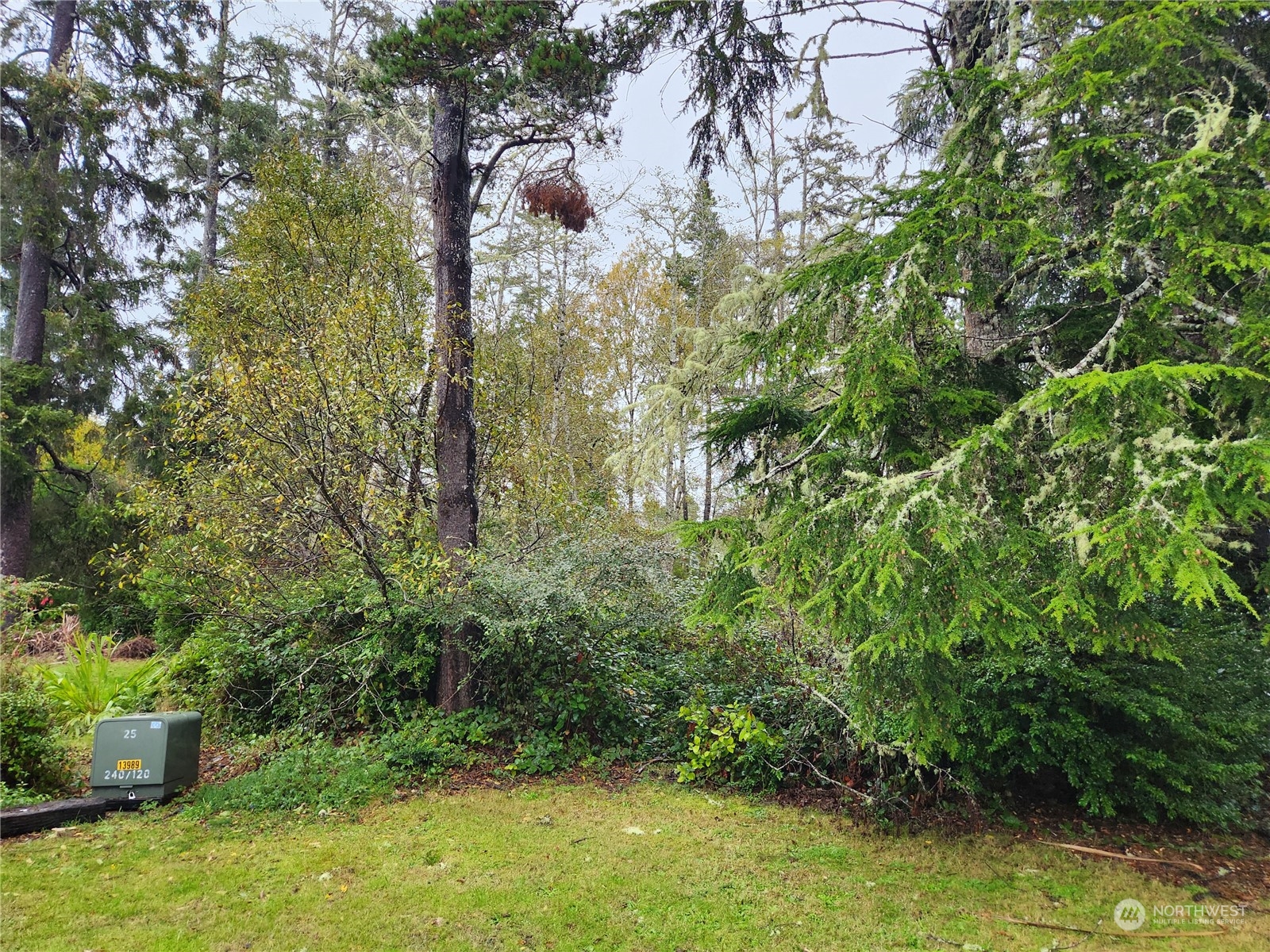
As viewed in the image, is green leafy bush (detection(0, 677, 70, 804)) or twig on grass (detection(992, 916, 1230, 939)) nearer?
twig on grass (detection(992, 916, 1230, 939))

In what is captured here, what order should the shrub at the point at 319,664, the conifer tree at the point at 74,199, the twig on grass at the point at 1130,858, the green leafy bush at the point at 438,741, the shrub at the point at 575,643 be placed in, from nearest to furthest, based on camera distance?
the twig on grass at the point at 1130,858 → the green leafy bush at the point at 438,741 → the shrub at the point at 575,643 → the shrub at the point at 319,664 → the conifer tree at the point at 74,199

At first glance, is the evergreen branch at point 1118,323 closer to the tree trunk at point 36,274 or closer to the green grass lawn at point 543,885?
the green grass lawn at point 543,885

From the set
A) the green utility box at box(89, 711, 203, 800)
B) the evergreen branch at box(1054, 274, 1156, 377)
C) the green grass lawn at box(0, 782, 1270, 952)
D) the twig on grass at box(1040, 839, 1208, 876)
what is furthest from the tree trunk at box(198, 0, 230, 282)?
the twig on grass at box(1040, 839, 1208, 876)

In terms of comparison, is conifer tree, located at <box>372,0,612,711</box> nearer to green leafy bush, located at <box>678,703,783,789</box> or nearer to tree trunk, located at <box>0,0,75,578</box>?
green leafy bush, located at <box>678,703,783,789</box>

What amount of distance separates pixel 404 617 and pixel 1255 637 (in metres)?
7.50

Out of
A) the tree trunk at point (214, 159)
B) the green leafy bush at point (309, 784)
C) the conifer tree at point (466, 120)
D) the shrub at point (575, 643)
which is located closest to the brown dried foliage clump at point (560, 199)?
the conifer tree at point (466, 120)

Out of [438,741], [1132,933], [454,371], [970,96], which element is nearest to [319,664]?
[438,741]

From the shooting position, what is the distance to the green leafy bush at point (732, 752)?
5281mm

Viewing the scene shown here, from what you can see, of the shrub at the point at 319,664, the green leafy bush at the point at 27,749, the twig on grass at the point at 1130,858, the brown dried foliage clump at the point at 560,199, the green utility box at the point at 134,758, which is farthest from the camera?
the brown dried foliage clump at the point at 560,199

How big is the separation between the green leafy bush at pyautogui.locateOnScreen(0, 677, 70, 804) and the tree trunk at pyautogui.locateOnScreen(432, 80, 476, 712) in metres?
2.96

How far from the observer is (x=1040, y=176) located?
154 inches

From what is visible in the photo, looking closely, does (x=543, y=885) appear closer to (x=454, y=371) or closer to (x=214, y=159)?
(x=454, y=371)

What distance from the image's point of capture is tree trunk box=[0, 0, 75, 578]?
31.6 ft

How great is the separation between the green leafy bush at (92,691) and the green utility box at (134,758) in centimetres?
198
